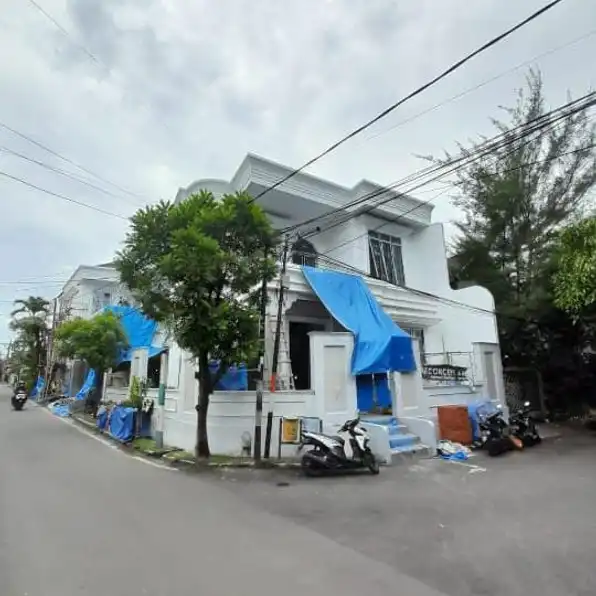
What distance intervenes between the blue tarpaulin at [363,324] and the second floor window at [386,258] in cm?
296

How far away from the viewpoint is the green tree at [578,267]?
34.8 ft

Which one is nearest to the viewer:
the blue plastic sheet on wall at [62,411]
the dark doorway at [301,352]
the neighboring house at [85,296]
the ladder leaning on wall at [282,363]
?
the ladder leaning on wall at [282,363]

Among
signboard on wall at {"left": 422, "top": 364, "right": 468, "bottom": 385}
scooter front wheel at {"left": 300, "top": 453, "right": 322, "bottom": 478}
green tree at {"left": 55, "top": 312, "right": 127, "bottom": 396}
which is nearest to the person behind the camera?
scooter front wheel at {"left": 300, "top": 453, "right": 322, "bottom": 478}

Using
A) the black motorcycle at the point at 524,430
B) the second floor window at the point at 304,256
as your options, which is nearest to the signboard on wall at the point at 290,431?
the black motorcycle at the point at 524,430

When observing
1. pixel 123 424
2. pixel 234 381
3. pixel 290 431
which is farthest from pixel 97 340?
pixel 290 431

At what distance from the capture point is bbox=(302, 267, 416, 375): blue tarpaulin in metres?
9.16

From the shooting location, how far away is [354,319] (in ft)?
34.1

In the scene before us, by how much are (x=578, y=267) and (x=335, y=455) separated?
26.4 feet

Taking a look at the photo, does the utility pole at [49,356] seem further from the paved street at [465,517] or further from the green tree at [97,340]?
the paved street at [465,517]

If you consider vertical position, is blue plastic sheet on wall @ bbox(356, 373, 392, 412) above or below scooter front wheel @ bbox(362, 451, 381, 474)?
above

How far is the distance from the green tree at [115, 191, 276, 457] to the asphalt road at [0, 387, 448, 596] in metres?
2.42

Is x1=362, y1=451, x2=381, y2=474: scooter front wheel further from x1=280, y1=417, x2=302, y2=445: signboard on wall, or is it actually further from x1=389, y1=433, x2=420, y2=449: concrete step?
x1=280, y1=417, x2=302, y2=445: signboard on wall

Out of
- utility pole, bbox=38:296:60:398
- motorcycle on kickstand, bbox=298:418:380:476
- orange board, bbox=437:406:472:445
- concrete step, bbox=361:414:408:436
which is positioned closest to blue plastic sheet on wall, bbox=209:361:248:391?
motorcycle on kickstand, bbox=298:418:380:476

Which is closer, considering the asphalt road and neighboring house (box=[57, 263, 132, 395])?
the asphalt road
